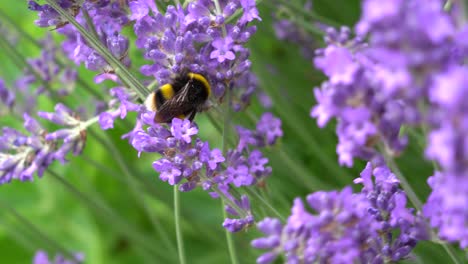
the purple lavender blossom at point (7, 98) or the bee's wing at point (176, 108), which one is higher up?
the purple lavender blossom at point (7, 98)

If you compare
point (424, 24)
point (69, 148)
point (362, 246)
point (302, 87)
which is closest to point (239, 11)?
point (69, 148)

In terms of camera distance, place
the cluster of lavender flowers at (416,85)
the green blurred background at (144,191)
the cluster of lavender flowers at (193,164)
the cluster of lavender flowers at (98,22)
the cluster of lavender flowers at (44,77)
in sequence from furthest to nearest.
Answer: the green blurred background at (144,191) → the cluster of lavender flowers at (44,77) → the cluster of lavender flowers at (98,22) → the cluster of lavender flowers at (193,164) → the cluster of lavender flowers at (416,85)

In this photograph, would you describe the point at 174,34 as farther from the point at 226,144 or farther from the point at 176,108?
the point at 226,144

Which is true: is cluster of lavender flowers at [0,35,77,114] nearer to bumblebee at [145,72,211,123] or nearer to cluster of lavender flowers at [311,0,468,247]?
bumblebee at [145,72,211,123]

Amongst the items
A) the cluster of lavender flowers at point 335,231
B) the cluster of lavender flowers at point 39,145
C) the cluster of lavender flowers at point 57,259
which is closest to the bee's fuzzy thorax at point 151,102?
the cluster of lavender flowers at point 39,145

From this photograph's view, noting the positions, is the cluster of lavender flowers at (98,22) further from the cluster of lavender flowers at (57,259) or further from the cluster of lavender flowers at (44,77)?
the cluster of lavender flowers at (57,259)

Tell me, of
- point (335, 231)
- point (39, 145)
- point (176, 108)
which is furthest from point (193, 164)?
point (39, 145)
